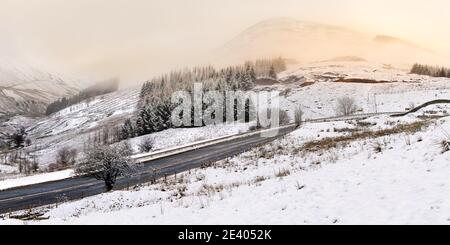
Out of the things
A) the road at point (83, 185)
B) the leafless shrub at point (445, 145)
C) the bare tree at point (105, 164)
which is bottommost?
the road at point (83, 185)

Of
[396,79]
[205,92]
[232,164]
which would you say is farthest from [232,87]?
[232,164]

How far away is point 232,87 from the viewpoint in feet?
339

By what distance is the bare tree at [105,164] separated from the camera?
31.9m

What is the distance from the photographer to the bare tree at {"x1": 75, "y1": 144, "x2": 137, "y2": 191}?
3186 centimetres

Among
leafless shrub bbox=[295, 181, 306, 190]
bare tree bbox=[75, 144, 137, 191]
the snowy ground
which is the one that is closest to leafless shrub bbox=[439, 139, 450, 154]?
the snowy ground

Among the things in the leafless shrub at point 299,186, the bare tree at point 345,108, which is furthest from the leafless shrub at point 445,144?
the bare tree at point 345,108

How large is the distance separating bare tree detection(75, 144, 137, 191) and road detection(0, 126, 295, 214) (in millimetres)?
1370

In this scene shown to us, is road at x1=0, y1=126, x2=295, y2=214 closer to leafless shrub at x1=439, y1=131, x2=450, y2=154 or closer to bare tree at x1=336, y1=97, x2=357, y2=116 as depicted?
leafless shrub at x1=439, y1=131, x2=450, y2=154

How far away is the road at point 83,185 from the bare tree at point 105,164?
1.37 metres

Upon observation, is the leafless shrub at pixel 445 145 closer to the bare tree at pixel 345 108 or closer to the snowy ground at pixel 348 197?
the snowy ground at pixel 348 197

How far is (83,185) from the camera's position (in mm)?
39375

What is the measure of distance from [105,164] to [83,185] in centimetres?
872
